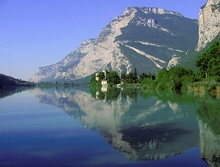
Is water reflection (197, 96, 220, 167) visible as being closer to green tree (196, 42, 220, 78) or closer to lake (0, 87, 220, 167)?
lake (0, 87, 220, 167)

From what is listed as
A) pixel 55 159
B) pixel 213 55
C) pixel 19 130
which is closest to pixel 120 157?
pixel 55 159

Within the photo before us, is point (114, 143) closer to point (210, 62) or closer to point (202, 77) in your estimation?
point (210, 62)

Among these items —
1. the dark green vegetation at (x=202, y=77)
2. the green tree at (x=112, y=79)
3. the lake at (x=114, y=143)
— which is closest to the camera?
the lake at (x=114, y=143)

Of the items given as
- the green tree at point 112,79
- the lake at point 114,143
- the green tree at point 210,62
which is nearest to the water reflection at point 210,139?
the lake at point 114,143

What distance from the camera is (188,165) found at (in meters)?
13.5

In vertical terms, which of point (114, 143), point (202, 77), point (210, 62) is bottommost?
point (114, 143)

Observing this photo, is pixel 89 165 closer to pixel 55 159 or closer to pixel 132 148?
pixel 55 159

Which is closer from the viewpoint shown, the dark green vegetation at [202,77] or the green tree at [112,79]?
the dark green vegetation at [202,77]

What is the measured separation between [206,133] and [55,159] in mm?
10443

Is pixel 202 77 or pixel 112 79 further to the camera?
pixel 112 79

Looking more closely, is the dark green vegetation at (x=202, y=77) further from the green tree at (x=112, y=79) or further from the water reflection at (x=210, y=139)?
the green tree at (x=112, y=79)

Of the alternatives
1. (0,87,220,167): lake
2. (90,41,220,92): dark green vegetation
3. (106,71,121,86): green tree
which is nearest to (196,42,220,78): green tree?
(90,41,220,92): dark green vegetation

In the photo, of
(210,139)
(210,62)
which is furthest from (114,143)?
(210,62)

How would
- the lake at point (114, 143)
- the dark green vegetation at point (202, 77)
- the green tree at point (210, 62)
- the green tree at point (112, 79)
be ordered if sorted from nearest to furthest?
1. the lake at point (114, 143)
2. the dark green vegetation at point (202, 77)
3. the green tree at point (210, 62)
4. the green tree at point (112, 79)
